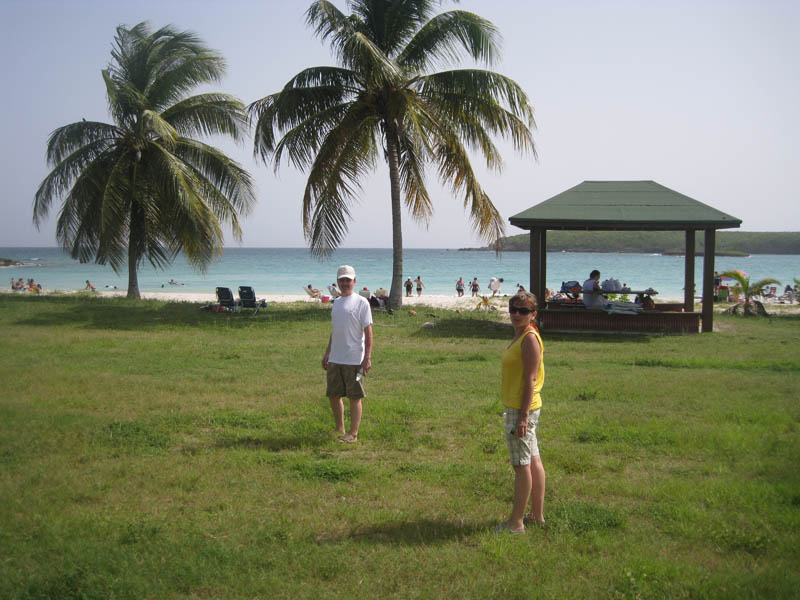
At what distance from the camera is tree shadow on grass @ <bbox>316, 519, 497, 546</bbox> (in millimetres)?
3895

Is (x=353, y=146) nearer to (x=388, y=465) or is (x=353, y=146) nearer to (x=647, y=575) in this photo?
(x=388, y=465)

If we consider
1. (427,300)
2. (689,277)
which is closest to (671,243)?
(427,300)

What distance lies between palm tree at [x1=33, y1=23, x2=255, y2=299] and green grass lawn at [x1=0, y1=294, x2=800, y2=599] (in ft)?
31.5

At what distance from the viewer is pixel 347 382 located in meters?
5.86

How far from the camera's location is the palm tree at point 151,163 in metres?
18.6

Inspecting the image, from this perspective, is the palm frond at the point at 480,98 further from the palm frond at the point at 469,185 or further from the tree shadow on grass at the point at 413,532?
the tree shadow on grass at the point at 413,532

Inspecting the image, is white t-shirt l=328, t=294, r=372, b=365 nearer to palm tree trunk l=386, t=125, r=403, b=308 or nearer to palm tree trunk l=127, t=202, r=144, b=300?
palm tree trunk l=386, t=125, r=403, b=308

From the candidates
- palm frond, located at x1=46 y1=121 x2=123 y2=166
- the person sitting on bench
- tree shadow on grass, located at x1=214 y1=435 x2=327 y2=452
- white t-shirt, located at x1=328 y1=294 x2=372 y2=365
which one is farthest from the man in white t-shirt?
palm frond, located at x1=46 y1=121 x2=123 y2=166

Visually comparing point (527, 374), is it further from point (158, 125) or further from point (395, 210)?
point (158, 125)

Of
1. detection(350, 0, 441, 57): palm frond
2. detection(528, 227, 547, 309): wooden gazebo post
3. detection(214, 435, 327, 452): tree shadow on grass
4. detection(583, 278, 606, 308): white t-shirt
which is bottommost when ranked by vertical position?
detection(214, 435, 327, 452): tree shadow on grass

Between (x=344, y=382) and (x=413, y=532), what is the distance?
6.81 feet

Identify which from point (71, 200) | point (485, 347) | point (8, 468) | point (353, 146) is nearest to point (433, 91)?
point (353, 146)

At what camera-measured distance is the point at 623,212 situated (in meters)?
14.5

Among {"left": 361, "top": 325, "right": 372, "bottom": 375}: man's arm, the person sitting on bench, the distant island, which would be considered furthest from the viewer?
the distant island
